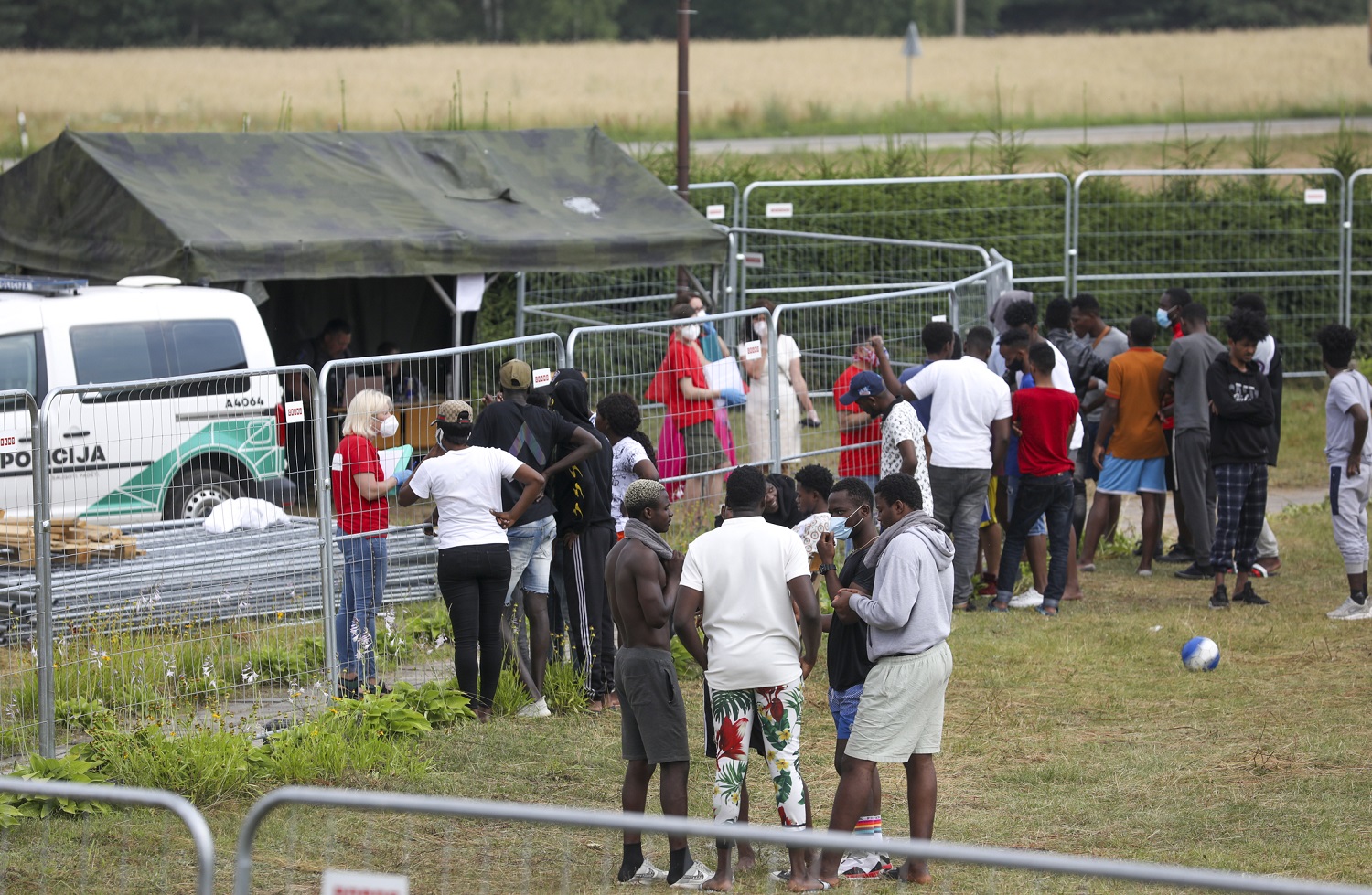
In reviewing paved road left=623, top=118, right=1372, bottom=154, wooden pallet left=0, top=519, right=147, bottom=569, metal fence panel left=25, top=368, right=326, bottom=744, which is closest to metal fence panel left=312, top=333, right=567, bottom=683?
metal fence panel left=25, top=368, right=326, bottom=744

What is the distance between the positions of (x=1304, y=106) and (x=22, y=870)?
3927 cm

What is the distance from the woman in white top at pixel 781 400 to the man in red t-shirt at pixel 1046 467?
5.52 feet

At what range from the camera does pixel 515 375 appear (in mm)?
8062

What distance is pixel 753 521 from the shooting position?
5906mm

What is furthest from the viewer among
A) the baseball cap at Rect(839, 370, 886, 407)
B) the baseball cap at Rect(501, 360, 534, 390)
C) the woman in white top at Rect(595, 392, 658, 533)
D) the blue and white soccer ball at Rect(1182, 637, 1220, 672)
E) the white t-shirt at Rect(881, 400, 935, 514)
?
the baseball cap at Rect(839, 370, 886, 407)

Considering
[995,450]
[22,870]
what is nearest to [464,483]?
[22,870]

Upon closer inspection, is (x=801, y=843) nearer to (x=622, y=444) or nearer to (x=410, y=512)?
(x=622, y=444)

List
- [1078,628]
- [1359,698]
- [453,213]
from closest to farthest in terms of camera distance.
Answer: [1359,698] < [1078,628] < [453,213]

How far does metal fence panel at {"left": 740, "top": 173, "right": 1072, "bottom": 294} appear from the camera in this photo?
17.7 m

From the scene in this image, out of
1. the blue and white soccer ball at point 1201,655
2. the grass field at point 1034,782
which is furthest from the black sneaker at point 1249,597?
the blue and white soccer ball at point 1201,655

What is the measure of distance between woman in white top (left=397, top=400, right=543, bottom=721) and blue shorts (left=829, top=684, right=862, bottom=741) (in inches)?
87.6

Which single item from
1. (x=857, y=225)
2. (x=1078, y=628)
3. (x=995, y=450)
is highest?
(x=857, y=225)

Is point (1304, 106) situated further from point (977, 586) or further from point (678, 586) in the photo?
point (678, 586)

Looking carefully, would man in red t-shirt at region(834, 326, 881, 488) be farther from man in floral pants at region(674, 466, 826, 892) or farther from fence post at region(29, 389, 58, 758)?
fence post at region(29, 389, 58, 758)
